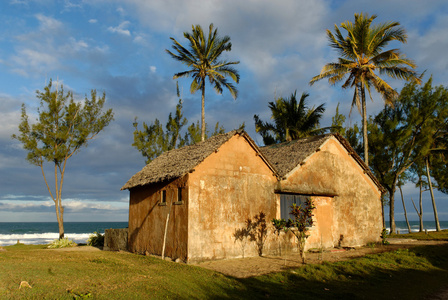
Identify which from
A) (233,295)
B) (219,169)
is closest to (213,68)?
(219,169)

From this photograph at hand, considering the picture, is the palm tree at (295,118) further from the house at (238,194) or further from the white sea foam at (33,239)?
the white sea foam at (33,239)

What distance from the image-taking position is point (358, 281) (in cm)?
1081

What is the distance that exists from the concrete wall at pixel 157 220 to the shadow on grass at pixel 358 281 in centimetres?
396

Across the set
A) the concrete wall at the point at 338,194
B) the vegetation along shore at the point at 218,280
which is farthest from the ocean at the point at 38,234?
the vegetation along shore at the point at 218,280

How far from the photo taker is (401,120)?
28.2m

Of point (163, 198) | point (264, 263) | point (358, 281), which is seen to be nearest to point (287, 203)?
point (264, 263)

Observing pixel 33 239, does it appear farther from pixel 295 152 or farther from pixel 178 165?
pixel 295 152

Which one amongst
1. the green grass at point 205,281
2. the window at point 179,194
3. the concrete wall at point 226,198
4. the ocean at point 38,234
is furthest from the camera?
the ocean at point 38,234

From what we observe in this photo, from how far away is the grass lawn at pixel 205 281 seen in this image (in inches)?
284

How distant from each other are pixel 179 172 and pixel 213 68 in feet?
46.2

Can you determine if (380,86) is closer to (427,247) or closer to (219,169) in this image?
(427,247)

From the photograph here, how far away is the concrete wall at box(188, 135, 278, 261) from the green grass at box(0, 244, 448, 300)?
1.84 metres

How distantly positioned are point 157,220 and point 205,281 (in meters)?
5.92

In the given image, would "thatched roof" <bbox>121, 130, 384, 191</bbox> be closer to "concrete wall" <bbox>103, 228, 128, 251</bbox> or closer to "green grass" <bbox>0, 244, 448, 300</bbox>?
"concrete wall" <bbox>103, 228, 128, 251</bbox>
